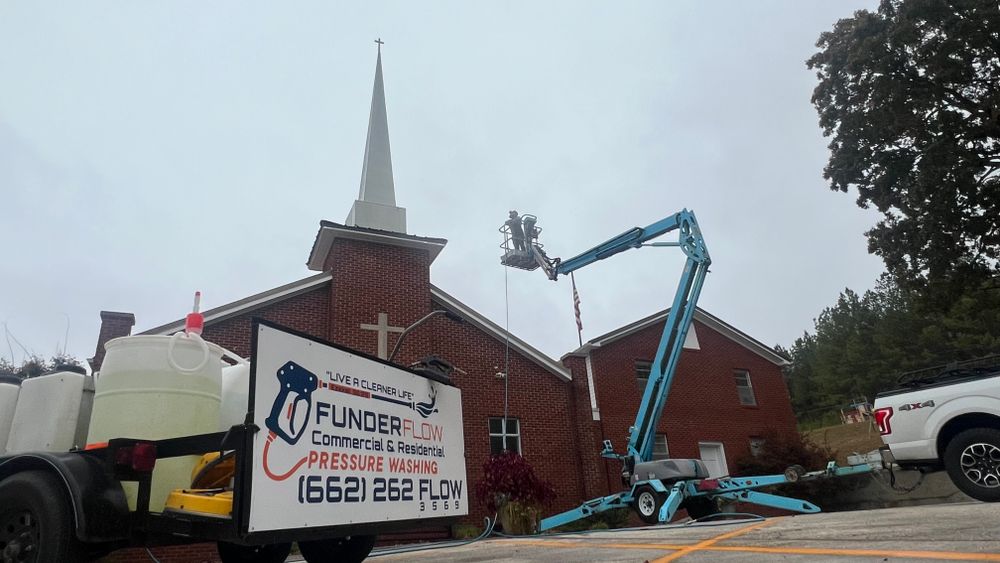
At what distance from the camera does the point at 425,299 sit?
1600 centimetres

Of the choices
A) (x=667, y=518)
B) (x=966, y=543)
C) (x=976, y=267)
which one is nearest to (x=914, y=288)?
(x=976, y=267)

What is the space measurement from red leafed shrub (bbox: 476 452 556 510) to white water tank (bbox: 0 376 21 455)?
32.6ft

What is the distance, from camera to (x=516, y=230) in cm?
1720

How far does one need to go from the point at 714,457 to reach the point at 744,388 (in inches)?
141

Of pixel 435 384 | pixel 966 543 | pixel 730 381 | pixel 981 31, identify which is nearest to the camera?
pixel 966 543

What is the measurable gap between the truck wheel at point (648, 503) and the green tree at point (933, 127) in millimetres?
10587

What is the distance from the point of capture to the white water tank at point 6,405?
444 cm

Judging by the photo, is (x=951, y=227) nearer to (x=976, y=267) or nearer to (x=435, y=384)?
(x=976, y=267)

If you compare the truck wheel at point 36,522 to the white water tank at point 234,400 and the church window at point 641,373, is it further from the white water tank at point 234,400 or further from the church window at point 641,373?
the church window at point 641,373

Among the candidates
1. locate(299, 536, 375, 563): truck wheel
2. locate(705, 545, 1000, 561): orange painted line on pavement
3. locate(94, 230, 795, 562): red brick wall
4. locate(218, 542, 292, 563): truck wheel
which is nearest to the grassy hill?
locate(94, 230, 795, 562): red brick wall

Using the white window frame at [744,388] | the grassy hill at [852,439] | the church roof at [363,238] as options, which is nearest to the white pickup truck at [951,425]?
the church roof at [363,238]

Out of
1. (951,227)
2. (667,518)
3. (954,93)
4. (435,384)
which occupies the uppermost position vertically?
(954,93)

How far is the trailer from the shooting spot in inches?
134

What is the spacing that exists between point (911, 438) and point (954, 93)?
41.7 ft
